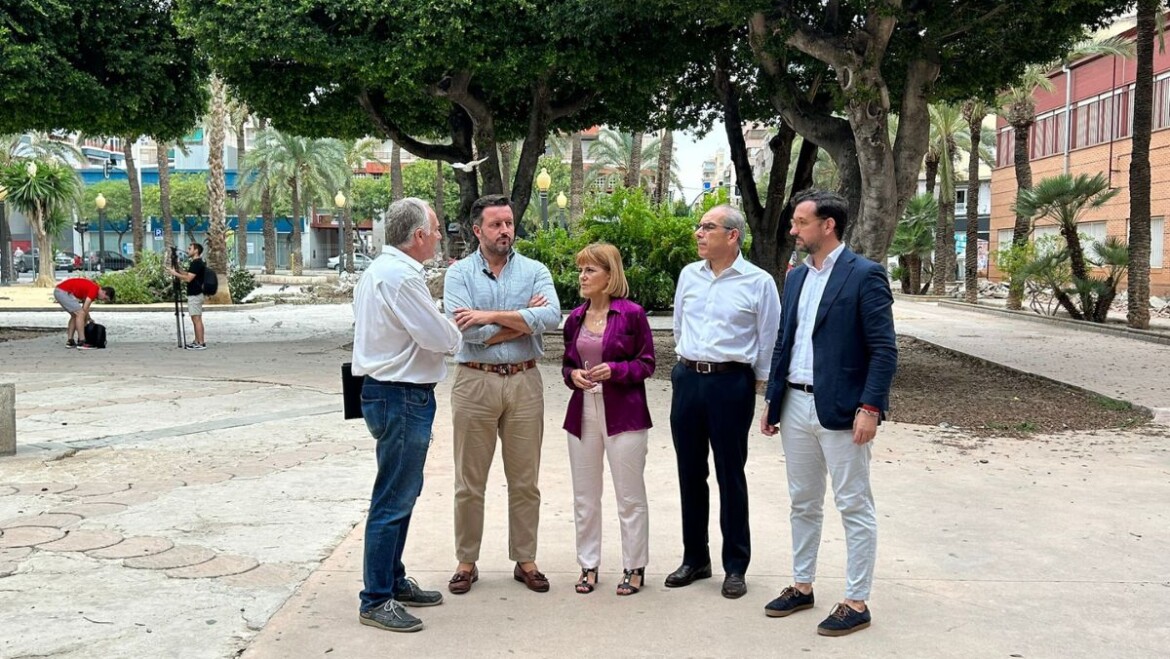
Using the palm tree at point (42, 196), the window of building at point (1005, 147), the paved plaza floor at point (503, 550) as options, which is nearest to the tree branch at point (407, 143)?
the paved plaza floor at point (503, 550)

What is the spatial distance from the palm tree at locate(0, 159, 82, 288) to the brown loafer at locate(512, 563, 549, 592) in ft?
135

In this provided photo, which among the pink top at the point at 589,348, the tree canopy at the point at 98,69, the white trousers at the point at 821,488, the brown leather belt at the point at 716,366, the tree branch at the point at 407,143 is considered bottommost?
the white trousers at the point at 821,488

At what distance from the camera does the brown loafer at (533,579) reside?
5098mm

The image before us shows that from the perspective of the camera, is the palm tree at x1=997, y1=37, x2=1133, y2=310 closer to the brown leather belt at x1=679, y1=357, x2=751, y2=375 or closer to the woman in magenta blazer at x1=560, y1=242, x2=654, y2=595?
the brown leather belt at x1=679, y1=357, x2=751, y2=375

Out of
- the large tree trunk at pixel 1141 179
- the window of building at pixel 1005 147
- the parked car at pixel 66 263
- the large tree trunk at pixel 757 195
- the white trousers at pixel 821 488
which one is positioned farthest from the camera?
the parked car at pixel 66 263

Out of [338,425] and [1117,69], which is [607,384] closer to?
[338,425]

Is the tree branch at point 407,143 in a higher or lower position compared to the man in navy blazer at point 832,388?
higher

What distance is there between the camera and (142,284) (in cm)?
→ 3072

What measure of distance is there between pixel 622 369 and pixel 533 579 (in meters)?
1.06

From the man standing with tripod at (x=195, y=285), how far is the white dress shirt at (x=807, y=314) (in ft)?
46.2

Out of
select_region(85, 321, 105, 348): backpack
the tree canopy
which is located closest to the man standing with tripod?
select_region(85, 321, 105, 348): backpack

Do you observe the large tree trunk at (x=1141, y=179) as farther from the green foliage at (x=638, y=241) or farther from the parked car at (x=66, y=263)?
the parked car at (x=66, y=263)

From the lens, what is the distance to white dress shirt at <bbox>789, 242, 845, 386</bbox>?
4711 millimetres

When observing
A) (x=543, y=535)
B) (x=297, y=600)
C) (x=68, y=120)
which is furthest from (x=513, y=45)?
(x=297, y=600)
